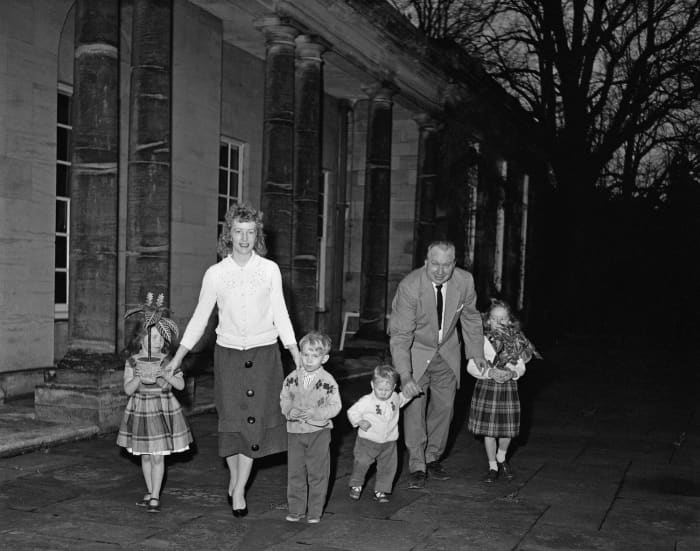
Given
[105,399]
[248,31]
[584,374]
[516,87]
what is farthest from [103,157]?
[516,87]

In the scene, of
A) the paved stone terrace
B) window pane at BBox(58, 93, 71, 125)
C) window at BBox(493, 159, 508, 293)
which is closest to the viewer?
the paved stone terrace

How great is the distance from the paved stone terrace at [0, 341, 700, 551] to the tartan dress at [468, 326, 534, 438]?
0.46 metres

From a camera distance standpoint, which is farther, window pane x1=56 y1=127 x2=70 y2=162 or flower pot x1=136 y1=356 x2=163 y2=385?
window pane x1=56 y1=127 x2=70 y2=162

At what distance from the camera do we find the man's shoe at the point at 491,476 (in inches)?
289

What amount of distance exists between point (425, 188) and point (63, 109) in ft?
→ 27.9

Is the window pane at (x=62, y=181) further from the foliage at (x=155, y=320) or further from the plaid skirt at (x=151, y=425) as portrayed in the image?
the plaid skirt at (x=151, y=425)

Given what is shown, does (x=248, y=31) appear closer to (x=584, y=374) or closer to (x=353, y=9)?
(x=353, y=9)

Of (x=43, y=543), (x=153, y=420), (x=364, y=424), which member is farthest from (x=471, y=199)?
(x=43, y=543)

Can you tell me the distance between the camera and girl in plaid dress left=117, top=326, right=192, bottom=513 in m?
5.97

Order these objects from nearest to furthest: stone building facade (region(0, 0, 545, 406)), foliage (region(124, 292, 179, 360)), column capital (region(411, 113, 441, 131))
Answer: foliage (region(124, 292, 179, 360)) → stone building facade (region(0, 0, 545, 406)) → column capital (region(411, 113, 441, 131))

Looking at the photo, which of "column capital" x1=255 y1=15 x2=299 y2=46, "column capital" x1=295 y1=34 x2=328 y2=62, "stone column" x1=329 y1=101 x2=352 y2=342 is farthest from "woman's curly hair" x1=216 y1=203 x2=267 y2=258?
"stone column" x1=329 y1=101 x2=352 y2=342

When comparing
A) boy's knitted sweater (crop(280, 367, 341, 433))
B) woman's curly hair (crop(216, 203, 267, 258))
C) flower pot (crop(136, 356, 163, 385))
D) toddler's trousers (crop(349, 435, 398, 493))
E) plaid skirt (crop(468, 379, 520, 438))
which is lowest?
toddler's trousers (crop(349, 435, 398, 493))

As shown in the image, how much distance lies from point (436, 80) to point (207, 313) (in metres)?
13.6

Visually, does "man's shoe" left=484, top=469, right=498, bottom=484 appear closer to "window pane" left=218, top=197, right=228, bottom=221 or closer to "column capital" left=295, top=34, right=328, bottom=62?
"column capital" left=295, top=34, right=328, bottom=62
